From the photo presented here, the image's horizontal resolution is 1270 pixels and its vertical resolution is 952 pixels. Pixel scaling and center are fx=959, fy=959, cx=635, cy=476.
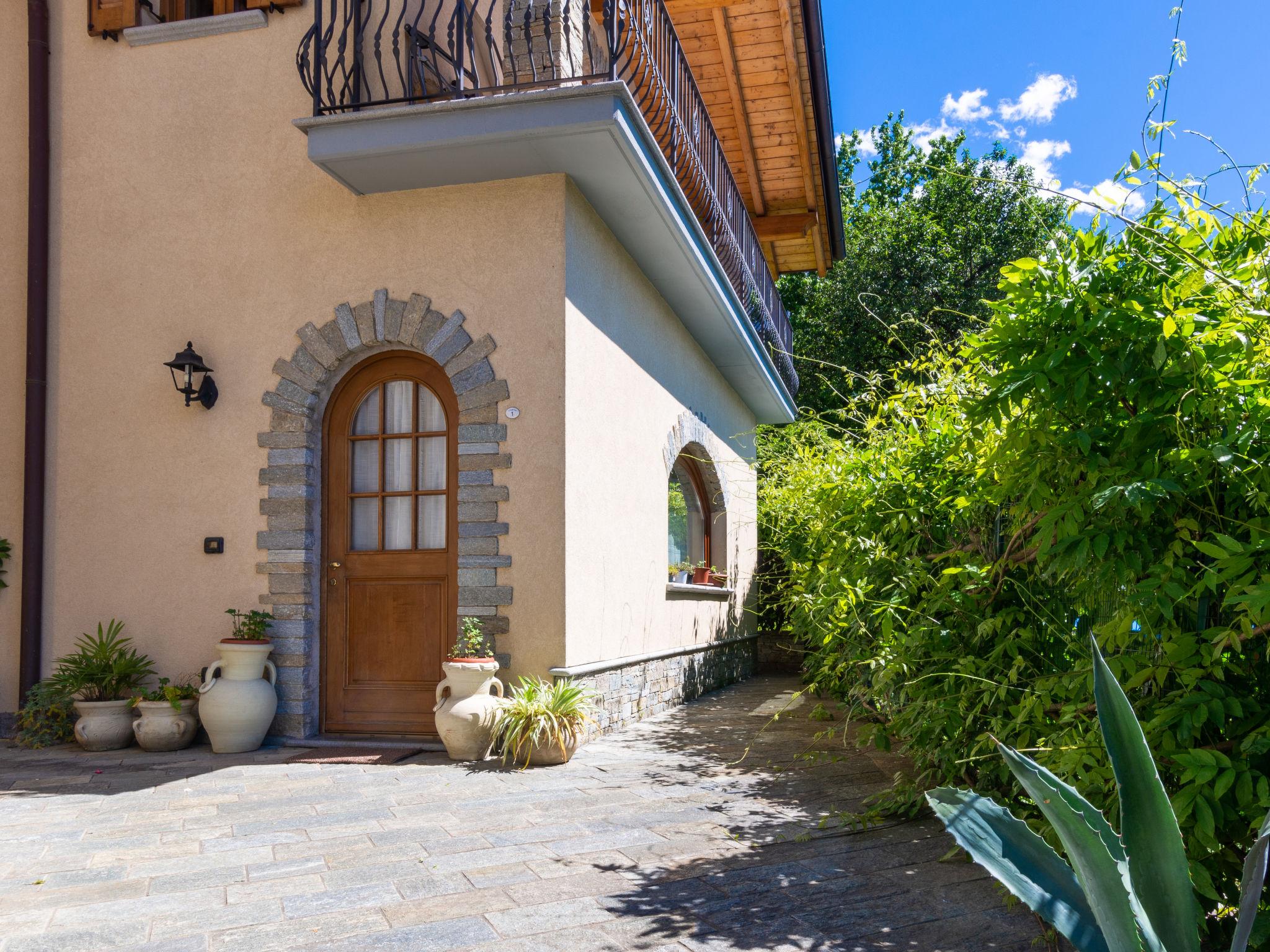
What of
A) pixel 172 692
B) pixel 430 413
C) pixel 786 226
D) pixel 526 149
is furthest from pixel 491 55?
pixel 786 226

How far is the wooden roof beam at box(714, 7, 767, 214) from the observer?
30.1ft

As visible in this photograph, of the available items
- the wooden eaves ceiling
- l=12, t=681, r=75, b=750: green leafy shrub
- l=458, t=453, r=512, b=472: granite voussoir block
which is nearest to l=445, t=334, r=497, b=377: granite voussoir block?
l=458, t=453, r=512, b=472: granite voussoir block

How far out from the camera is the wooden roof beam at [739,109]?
30.1 feet

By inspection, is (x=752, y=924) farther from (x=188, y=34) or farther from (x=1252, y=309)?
(x=188, y=34)

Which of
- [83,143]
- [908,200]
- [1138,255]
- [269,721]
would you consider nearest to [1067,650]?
[1138,255]

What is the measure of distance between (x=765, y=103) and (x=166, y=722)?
8.42 m

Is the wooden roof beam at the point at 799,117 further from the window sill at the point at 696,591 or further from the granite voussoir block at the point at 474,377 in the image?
the granite voussoir block at the point at 474,377

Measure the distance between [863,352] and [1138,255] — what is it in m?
15.9

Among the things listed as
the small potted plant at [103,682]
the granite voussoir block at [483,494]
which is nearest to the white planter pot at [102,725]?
the small potted plant at [103,682]

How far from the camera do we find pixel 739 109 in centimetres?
1038

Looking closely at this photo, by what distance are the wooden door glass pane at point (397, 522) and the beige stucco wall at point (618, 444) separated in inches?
43.5

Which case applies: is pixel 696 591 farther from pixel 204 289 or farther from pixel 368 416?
pixel 204 289

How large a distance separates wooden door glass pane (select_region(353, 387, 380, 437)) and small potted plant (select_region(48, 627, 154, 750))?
193 cm

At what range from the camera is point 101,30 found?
6441mm
